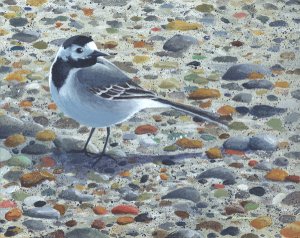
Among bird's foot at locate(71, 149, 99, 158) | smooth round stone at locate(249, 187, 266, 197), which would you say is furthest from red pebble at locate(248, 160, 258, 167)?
bird's foot at locate(71, 149, 99, 158)

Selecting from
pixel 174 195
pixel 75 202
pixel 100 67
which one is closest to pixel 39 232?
pixel 75 202

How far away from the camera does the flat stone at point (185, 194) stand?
4812 millimetres

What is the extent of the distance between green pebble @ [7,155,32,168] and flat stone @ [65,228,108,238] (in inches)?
25.5

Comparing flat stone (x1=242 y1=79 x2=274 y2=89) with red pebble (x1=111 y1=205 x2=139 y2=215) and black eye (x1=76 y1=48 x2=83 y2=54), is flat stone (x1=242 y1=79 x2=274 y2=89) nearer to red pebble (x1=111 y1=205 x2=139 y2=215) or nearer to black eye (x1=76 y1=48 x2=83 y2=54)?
black eye (x1=76 y1=48 x2=83 y2=54)

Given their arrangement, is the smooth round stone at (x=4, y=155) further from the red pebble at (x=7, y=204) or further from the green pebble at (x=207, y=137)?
the green pebble at (x=207, y=137)

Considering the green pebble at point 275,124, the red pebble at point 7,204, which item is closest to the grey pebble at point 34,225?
the red pebble at point 7,204

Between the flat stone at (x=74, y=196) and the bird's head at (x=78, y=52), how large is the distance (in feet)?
2.21

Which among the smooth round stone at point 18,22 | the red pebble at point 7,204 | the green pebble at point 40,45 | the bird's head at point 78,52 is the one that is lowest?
the red pebble at point 7,204

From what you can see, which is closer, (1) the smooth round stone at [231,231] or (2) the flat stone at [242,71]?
(1) the smooth round stone at [231,231]

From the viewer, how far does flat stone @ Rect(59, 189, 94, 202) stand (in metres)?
4.82

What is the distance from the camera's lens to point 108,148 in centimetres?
525

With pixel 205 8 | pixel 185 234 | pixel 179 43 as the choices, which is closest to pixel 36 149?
pixel 185 234

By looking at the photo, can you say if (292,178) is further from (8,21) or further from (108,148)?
(8,21)

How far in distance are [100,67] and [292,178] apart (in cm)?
111
